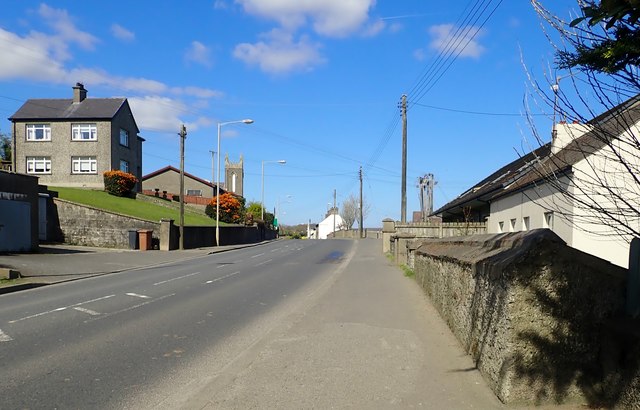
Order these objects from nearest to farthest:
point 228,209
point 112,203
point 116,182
→ point 112,203 → point 116,182 → point 228,209

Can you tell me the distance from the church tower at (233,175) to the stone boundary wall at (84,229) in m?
82.2

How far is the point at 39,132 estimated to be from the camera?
168 ft

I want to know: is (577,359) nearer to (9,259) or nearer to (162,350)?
(162,350)

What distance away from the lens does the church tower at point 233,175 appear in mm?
116062

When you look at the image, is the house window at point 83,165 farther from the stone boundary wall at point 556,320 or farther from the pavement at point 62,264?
the stone boundary wall at point 556,320

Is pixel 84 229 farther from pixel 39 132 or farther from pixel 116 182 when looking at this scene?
pixel 39 132

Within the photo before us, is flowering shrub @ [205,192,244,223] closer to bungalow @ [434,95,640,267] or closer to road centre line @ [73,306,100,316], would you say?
bungalow @ [434,95,640,267]

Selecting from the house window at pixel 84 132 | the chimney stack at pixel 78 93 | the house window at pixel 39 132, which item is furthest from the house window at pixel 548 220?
the chimney stack at pixel 78 93

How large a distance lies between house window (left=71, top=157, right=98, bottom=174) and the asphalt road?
41339 millimetres

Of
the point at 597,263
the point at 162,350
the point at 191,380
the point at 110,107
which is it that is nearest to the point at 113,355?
the point at 162,350

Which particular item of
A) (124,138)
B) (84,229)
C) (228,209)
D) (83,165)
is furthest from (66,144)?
(84,229)

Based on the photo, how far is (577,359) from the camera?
175 inches

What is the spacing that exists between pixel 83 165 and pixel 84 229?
68.1ft

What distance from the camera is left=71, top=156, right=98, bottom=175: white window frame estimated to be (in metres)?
51.4
